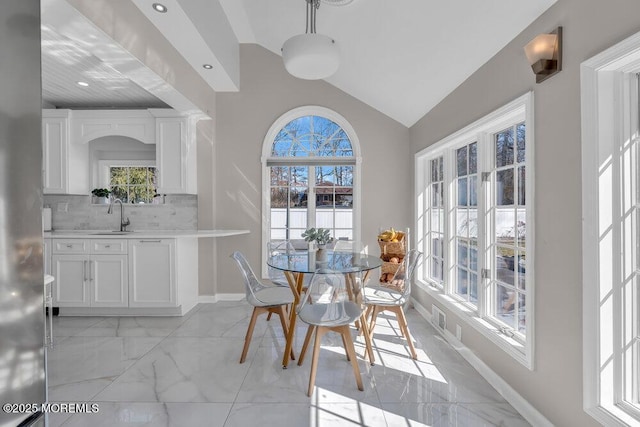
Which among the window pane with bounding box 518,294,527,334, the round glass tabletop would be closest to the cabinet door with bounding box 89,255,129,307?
the round glass tabletop

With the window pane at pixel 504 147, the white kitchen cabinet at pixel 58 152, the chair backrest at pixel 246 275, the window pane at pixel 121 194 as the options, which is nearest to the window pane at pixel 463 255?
the window pane at pixel 504 147

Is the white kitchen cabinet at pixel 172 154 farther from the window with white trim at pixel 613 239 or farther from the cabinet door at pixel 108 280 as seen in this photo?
the window with white trim at pixel 613 239

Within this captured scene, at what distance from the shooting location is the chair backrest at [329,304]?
6.82ft

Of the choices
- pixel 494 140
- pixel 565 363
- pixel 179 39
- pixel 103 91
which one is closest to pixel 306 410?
pixel 565 363

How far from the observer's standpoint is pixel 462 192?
2.95m

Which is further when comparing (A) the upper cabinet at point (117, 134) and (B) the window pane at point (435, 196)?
(A) the upper cabinet at point (117, 134)

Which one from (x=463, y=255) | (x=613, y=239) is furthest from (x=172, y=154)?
(x=613, y=239)

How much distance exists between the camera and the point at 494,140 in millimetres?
2412

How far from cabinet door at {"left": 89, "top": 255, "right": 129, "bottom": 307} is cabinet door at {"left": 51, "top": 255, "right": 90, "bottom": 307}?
0.27ft

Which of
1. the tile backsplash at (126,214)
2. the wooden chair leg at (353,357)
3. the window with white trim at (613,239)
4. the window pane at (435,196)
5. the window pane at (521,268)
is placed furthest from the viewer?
the tile backsplash at (126,214)

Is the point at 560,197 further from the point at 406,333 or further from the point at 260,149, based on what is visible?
the point at 260,149

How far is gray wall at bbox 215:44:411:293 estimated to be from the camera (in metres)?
4.16

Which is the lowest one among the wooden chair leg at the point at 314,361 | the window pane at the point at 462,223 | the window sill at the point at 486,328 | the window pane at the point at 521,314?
the wooden chair leg at the point at 314,361

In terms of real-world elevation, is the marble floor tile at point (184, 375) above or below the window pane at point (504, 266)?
below
